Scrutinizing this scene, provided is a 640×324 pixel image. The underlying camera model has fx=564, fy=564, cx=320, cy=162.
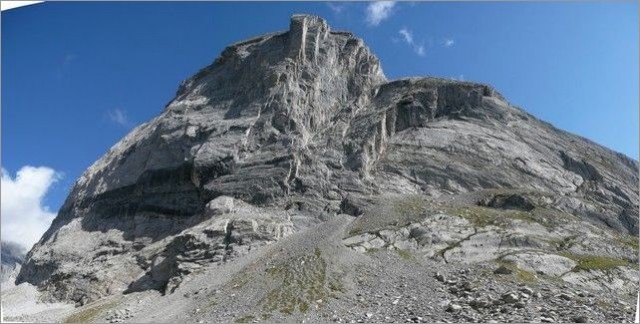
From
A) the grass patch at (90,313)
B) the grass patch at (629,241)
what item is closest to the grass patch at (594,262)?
the grass patch at (629,241)

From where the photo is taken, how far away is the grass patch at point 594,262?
57688mm

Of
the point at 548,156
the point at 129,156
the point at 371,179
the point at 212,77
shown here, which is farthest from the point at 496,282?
the point at 212,77

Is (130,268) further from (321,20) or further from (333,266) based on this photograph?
(321,20)

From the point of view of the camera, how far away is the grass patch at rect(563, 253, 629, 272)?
57.7m

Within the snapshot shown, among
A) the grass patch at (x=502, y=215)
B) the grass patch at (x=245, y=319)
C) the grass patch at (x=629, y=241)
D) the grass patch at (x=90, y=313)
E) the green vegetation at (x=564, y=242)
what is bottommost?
the grass patch at (x=245, y=319)

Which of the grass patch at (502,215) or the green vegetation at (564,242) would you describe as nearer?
the green vegetation at (564,242)

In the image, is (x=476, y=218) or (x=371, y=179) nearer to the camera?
(x=476, y=218)

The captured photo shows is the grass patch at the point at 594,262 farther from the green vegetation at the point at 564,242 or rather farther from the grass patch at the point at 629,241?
the grass patch at the point at 629,241

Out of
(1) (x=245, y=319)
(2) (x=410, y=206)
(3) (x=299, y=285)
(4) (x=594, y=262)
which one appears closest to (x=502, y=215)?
(2) (x=410, y=206)

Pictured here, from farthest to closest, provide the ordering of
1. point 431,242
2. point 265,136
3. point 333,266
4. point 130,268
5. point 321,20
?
point 321,20, point 265,136, point 130,268, point 431,242, point 333,266

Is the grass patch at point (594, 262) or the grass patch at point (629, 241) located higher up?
the grass patch at point (629, 241)

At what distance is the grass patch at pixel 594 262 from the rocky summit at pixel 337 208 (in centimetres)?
35

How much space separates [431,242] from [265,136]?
42715 millimetres

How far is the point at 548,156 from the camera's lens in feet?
344
